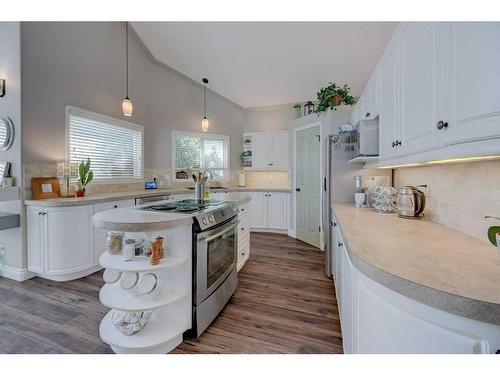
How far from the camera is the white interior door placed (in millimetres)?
4039

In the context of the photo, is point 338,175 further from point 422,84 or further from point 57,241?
point 57,241

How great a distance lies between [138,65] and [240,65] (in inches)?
73.2

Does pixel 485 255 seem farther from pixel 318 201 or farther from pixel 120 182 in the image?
pixel 120 182

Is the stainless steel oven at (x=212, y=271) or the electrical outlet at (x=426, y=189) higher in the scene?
the electrical outlet at (x=426, y=189)

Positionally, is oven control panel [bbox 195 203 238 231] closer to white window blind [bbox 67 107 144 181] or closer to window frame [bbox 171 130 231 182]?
white window blind [bbox 67 107 144 181]

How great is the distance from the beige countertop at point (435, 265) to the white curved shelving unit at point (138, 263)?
1158 millimetres

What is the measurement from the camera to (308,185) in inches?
167

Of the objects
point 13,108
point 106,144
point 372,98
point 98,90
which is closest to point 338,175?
point 372,98

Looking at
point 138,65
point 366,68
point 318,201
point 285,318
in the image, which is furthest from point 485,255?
point 138,65

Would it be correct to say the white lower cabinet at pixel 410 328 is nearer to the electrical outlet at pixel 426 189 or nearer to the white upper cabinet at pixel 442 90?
the white upper cabinet at pixel 442 90

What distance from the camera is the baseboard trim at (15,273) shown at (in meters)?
2.71

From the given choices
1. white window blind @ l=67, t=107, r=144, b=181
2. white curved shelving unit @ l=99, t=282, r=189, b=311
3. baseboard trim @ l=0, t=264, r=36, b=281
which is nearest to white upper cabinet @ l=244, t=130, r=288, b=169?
→ white window blind @ l=67, t=107, r=144, b=181

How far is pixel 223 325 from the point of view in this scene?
6.27 feet

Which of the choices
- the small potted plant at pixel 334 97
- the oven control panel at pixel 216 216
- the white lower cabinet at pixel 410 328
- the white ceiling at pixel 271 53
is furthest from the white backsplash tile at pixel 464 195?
the white ceiling at pixel 271 53
